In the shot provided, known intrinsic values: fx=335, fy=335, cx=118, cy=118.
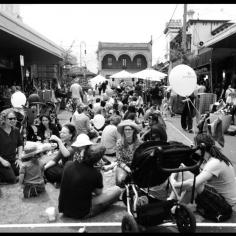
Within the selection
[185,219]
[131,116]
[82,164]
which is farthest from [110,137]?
[185,219]

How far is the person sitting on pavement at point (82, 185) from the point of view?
4.18 metres

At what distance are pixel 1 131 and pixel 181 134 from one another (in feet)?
21.5

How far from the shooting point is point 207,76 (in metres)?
21.9

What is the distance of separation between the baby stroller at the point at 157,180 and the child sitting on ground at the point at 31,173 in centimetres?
207

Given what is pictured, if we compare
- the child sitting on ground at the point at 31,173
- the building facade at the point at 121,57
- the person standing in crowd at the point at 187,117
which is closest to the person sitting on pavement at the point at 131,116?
the person standing in crowd at the point at 187,117

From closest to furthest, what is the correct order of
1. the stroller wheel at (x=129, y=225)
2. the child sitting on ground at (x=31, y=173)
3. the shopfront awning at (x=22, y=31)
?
the stroller wheel at (x=129, y=225) → the child sitting on ground at (x=31, y=173) → the shopfront awning at (x=22, y=31)

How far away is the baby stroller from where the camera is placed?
3555mm

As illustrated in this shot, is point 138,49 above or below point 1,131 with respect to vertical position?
above

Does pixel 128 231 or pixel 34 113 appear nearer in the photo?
pixel 128 231

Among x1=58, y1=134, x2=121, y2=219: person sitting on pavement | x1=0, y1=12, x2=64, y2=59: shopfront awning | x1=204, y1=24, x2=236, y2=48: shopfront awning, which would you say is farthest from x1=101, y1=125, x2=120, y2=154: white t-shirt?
x1=204, y1=24, x2=236, y2=48: shopfront awning

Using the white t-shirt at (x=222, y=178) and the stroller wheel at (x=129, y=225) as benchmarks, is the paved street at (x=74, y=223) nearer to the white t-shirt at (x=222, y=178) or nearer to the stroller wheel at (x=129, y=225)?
the white t-shirt at (x=222, y=178)

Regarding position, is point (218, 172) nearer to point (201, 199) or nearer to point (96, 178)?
point (201, 199)

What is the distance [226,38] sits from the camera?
13547 mm

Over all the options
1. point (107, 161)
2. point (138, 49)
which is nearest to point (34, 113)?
point (107, 161)
